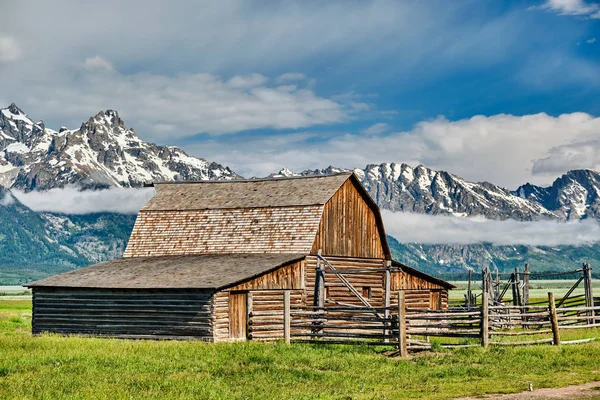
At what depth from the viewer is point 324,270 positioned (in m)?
41.8

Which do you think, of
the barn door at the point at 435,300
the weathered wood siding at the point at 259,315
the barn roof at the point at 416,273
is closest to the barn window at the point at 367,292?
the barn roof at the point at 416,273

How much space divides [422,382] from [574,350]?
8.94 m

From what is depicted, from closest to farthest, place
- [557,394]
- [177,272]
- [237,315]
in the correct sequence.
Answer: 1. [557,394]
2. [237,315]
3. [177,272]

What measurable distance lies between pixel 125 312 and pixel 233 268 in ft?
18.2

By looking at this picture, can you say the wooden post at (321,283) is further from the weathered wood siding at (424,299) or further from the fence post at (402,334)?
the fence post at (402,334)

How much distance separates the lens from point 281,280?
129 ft

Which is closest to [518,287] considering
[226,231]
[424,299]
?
[424,299]

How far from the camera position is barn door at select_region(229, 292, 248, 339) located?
36.8 m

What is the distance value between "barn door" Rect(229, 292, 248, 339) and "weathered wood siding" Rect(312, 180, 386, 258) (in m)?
6.51

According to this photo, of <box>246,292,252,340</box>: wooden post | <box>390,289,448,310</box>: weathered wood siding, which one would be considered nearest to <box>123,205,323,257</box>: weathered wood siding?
<box>246,292,252,340</box>: wooden post

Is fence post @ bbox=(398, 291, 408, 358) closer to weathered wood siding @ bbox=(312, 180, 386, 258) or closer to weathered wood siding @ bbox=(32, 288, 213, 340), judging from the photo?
weathered wood siding @ bbox=(32, 288, 213, 340)

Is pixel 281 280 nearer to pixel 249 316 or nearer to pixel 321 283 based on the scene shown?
pixel 321 283

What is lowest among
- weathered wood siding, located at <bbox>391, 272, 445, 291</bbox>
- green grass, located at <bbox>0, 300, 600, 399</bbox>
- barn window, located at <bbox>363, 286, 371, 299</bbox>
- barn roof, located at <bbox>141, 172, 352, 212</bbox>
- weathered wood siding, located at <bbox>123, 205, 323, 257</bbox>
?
green grass, located at <bbox>0, 300, 600, 399</bbox>

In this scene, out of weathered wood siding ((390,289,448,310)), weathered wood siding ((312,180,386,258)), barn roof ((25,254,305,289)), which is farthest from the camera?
weathered wood siding ((390,289,448,310))
